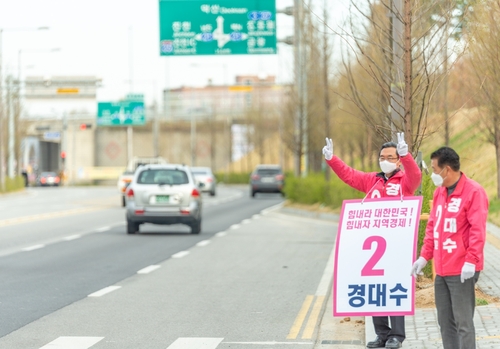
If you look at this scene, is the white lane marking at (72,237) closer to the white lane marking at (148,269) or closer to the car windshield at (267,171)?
the white lane marking at (148,269)

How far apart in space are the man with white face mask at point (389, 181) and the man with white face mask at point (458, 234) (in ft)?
4.89

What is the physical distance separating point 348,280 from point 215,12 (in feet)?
103

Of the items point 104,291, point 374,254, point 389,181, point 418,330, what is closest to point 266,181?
point 104,291

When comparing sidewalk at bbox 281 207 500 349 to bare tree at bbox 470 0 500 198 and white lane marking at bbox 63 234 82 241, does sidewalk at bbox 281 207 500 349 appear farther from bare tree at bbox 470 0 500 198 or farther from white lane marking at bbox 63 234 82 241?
white lane marking at bbox 63 234 82 241

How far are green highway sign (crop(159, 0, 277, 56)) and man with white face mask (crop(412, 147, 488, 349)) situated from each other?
32648mm

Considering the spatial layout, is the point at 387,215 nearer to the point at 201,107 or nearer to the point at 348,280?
the point at 348,280

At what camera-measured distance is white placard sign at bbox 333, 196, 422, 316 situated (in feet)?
27.6

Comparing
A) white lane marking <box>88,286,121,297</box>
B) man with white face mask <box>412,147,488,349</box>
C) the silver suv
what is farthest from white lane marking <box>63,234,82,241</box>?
man with white face mask <box>412,147,488,349</box>

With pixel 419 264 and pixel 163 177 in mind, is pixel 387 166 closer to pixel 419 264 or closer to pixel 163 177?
pixel 419 264


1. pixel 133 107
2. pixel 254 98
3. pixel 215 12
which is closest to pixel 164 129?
pixel 254 98

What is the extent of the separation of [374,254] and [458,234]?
1.78m

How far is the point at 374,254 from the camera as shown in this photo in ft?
27.8

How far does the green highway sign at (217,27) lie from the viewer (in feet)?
128

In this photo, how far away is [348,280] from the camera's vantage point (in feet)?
27.9
